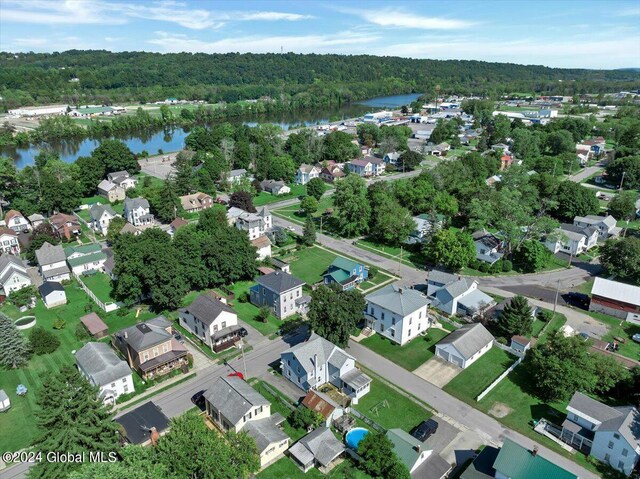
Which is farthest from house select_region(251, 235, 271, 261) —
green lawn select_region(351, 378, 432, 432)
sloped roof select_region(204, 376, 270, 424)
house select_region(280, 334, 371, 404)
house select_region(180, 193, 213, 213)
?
green lawn select_region(351, 378, 432, 432)

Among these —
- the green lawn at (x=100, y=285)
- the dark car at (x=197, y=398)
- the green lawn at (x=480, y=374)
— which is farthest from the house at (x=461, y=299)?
the green lawn at (x=100, y=285)

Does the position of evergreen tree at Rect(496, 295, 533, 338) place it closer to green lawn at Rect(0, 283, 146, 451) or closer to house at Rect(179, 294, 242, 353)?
house at Rect(179, 294, 242, 353)

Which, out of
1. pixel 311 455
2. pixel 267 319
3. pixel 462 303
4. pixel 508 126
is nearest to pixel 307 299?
pixel 267 319

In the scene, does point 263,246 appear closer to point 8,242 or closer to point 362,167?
point 8,242

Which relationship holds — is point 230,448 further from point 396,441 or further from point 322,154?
point 322,154

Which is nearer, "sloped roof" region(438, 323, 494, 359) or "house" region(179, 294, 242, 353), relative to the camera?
"sloped roof" region(438, 323, 494, 359)

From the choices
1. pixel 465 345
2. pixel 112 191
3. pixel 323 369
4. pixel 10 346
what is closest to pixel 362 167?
pixel 112 191

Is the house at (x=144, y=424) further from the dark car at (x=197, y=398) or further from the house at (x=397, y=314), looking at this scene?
the house at (x=397, y=314)
